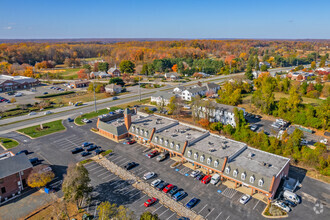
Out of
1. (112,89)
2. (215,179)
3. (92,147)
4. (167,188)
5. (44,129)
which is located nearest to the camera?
(167,188)

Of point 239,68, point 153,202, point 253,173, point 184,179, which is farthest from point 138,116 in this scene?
point 239,68

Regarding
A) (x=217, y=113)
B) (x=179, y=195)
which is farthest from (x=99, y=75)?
(x=179, y=195)

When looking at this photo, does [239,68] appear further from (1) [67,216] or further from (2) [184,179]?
(1) [67,216]

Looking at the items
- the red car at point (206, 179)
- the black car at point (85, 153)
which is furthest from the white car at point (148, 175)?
the black car at point (85, 153)

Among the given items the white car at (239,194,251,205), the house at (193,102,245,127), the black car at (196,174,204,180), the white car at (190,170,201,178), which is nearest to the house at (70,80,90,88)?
the house at (193,102,245,127)

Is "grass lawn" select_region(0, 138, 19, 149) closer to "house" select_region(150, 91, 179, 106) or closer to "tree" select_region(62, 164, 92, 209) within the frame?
"tree" select_region(62, 164, 92, 209)

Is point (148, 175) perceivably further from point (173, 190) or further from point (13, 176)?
point (13, 176)
